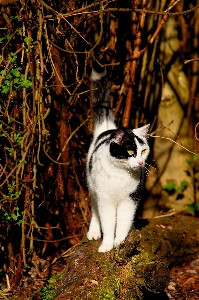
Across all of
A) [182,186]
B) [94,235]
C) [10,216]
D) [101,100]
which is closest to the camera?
[10,216]

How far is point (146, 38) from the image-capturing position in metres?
3.97

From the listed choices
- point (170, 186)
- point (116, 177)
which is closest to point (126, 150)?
point (116, 177)

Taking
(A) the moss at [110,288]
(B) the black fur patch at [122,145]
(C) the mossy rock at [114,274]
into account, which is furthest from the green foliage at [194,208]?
(A) the moss at [110,288]

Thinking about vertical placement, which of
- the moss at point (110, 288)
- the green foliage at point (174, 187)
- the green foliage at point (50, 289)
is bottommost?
the green foliage at point (50, 289)

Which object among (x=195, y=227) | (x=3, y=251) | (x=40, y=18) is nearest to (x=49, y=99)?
(x=40, y=18)

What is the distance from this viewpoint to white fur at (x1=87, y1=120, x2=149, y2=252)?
2863mm

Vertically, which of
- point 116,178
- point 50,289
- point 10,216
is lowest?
point 50,289

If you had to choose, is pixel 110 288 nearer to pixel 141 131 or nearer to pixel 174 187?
pixel 141 131

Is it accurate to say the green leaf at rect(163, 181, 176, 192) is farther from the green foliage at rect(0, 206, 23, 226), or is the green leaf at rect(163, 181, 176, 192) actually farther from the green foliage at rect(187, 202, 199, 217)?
the green foliage at rect(0, 206, 23, 226)

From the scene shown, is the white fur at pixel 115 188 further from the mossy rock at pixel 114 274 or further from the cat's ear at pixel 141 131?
the mossy rock at pixel 114 274

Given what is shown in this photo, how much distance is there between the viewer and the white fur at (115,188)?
286 cm

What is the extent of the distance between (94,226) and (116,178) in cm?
59

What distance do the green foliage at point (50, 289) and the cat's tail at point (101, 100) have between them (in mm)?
1130

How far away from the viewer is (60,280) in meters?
3.17
